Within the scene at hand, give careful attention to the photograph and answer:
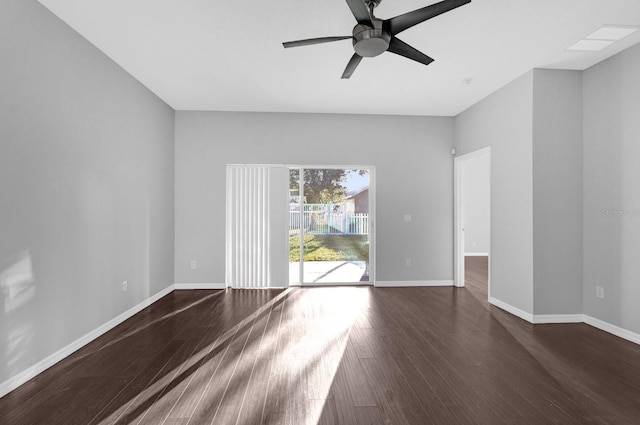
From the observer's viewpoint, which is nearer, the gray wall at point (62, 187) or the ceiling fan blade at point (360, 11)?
the ceiling fan blade at point (360, 11)

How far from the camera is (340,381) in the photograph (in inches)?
94.6

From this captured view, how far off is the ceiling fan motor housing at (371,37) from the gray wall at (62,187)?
2362 millimetres

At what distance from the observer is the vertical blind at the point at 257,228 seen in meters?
5.39

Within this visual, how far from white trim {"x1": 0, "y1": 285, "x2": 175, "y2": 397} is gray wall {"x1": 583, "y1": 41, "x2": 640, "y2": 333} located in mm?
5095

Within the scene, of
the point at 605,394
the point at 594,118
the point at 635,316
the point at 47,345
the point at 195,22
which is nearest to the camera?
the point at 605,394

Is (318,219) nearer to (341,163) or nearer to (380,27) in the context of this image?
(341,163)

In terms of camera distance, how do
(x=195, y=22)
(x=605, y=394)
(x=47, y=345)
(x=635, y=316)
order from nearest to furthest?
(x=605, y=394) → (x=47, y=345) → (x=195, y=22) → (x=635, y=316)

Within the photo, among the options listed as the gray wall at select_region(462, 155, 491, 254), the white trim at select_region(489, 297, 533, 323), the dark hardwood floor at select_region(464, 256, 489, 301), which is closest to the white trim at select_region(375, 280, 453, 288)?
the dark hardwood floor at select_region(464, 256, 489, 301)

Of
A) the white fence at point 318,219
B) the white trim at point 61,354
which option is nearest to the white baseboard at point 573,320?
the white fence at point 318,219

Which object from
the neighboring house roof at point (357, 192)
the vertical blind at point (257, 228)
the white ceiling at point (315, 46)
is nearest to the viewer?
the white ceiling at point (315, 46)

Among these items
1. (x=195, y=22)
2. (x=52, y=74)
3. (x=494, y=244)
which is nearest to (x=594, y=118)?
(x=494, y=244)

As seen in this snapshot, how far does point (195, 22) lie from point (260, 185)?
284cm

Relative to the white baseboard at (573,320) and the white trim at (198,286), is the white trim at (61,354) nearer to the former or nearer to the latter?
the white trim at (198,286)

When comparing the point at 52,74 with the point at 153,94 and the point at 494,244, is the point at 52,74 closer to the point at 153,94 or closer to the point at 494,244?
the point at 153,94
